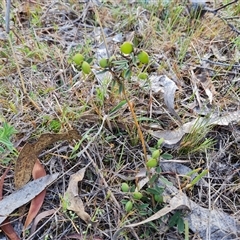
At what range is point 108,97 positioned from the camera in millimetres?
1329

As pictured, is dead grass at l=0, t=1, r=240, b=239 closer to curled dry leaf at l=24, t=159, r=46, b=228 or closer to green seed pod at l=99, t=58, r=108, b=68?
curled dry leaf at l=24, t=159, r=46, b=228

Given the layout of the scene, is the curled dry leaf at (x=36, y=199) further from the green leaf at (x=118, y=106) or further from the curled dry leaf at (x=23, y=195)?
the green leaf at (x=118, y=106)

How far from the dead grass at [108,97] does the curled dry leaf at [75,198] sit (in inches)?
1.0

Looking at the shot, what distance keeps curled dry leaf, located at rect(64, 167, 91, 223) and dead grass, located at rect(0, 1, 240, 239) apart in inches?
1.0

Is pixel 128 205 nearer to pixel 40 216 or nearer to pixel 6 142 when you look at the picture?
pixel 40 216

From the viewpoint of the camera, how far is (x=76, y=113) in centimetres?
128

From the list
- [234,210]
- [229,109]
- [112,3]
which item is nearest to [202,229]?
[234,210]

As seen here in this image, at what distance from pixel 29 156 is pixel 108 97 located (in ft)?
1.17

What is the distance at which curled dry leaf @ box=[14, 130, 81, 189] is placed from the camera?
1.13 meters

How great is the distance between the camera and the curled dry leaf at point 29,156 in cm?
113

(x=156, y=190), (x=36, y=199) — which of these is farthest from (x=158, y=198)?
(x=36, y=199)

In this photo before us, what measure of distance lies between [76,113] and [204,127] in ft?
1.43

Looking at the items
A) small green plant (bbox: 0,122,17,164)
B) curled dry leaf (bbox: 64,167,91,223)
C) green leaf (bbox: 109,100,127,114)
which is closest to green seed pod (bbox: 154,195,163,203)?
curled dry leaf (bbox: 64,167,91,223)

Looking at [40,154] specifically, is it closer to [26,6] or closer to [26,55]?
[26,55]
